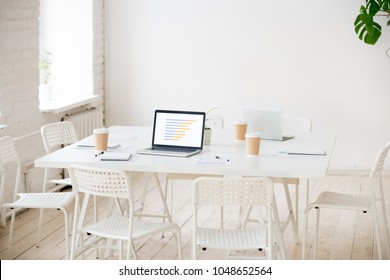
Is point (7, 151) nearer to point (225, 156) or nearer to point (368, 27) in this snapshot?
point (225, 156)

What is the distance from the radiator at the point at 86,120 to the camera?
22.4ft

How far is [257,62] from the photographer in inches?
289

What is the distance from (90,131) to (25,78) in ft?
4.42

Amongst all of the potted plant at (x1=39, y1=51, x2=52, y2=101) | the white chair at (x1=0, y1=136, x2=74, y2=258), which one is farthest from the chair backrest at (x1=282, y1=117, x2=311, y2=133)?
the potted plant at (x1=39, y1=51, x2=52, y2=101)

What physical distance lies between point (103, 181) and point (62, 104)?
2871 millimetres

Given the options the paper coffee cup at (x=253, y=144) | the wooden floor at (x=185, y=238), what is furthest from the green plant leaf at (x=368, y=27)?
the paper coffee cup at (x=253, y=144)

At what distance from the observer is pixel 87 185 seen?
3947 millimetres

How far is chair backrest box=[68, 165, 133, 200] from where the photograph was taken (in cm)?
384

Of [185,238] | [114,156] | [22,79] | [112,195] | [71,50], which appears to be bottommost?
[185,238]

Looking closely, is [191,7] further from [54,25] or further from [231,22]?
[54,25]

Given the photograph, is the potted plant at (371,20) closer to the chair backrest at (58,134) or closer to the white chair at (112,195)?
the chair backrest at (58,134)

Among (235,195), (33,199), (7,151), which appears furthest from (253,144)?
(7,151)
